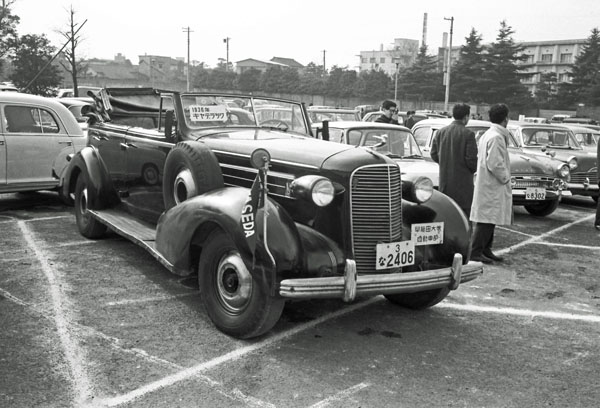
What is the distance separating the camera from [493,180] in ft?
21.6

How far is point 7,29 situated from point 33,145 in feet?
97.2

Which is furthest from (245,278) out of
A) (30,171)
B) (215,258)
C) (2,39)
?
(2,39)

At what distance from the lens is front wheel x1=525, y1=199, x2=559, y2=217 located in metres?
10.2

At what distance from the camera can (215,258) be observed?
4.44m

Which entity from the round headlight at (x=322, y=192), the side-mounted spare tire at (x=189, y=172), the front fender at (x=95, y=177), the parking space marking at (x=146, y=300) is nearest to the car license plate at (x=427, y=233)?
the round headlight at (x=322, y=192)

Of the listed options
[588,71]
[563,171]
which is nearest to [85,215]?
[563,171]

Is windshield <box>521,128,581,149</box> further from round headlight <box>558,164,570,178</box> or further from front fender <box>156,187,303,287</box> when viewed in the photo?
front fender <box>156,187,303,287</box>

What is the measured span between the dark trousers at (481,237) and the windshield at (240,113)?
222 cm

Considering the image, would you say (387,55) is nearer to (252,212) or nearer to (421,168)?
(421,168)

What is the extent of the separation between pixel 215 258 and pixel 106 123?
12.4 ft

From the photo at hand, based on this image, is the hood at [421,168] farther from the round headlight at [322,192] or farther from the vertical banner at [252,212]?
the vertical banner at [252,212]

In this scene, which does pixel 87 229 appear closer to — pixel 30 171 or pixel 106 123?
pixel 106 123

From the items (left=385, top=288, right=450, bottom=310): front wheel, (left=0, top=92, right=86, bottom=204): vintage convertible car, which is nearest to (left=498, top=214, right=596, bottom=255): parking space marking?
(left=385, top=288, right=450, bottom=310): front wheel

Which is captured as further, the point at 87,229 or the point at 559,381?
the point at 87,229
